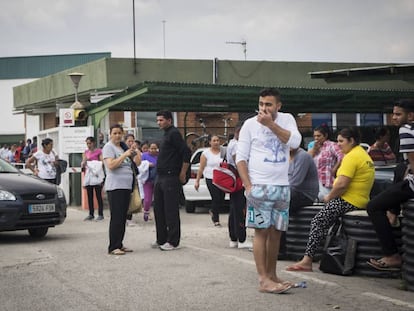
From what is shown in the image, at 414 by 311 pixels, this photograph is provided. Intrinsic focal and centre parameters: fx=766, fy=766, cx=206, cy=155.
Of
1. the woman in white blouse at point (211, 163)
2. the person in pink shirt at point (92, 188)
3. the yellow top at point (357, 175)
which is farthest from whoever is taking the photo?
the person in pink shirt at point (92, 188)

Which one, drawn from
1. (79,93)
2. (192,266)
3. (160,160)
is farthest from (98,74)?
(192,266)

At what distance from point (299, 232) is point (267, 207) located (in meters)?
2.37

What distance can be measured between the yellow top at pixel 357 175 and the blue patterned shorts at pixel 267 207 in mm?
1570

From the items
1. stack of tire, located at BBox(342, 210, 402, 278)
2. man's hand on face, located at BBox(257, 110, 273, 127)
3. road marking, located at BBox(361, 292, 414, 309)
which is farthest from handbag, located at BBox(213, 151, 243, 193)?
road marking, located at BBox(361, 292, 414, 309)

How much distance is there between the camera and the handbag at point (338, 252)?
871cm

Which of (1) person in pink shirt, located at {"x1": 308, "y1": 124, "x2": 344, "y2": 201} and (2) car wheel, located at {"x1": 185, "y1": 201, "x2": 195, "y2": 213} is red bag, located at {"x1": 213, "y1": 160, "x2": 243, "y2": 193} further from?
(2) car wheel, located at {"x1": 185, "y1": 201, "x2": 195, "y2": 213}

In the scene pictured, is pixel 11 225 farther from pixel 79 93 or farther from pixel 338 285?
pixel 79 93

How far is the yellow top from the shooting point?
891 centimetres

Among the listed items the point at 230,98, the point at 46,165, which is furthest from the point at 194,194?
the point at 230,98

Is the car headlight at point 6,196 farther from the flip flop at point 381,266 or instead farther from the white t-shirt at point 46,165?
the flip flop at point 381,266

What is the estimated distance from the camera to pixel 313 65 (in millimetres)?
27625

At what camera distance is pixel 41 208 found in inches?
500

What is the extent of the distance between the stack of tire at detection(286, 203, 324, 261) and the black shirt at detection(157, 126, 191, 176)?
80.6 inches

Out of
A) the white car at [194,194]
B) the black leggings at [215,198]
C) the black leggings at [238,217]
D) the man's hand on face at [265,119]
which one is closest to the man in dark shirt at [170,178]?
the black leggings at [238,217]
